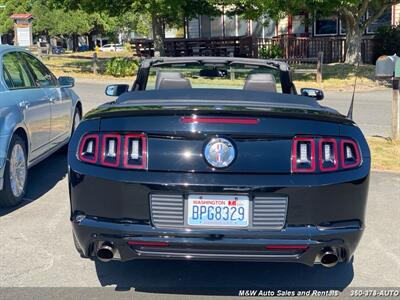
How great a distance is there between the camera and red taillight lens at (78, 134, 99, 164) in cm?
357

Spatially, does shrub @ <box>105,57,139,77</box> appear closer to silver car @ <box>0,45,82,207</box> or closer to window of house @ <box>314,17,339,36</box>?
window of house @ <box>314,17,339,36</box>

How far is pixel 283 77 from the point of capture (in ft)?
18.0

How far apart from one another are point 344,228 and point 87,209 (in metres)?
1.60

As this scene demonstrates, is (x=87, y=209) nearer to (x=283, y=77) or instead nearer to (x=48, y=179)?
(x=283, y=77)

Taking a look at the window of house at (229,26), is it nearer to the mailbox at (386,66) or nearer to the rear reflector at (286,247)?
the mailbox at (386,66)

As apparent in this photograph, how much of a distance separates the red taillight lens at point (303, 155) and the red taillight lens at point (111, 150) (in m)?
1.08

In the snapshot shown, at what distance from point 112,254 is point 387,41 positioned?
2502cm

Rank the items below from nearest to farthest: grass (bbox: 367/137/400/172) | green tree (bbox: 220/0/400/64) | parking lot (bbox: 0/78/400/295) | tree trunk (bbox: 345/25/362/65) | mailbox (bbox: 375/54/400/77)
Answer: parking lot (bbox: 0/78/400/295)
grass (bbox: 367/137/400/172)
mailbox (bbox: 375/54/400/77)
green tree (bbox: 220/0/400/64)
tree trunk (bbox: 345/25/362/65)

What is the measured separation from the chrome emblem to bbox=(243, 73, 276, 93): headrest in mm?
1709

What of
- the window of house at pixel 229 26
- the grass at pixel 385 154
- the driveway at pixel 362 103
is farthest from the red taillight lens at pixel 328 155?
the window of house at pixel 229 26

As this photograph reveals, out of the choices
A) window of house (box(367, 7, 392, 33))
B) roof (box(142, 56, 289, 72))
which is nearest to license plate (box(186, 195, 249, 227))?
roof (box(142, 56, 289, 72))

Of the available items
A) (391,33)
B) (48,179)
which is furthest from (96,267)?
(391,33)

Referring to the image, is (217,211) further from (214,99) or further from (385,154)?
(385,154)

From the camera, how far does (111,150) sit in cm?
352
